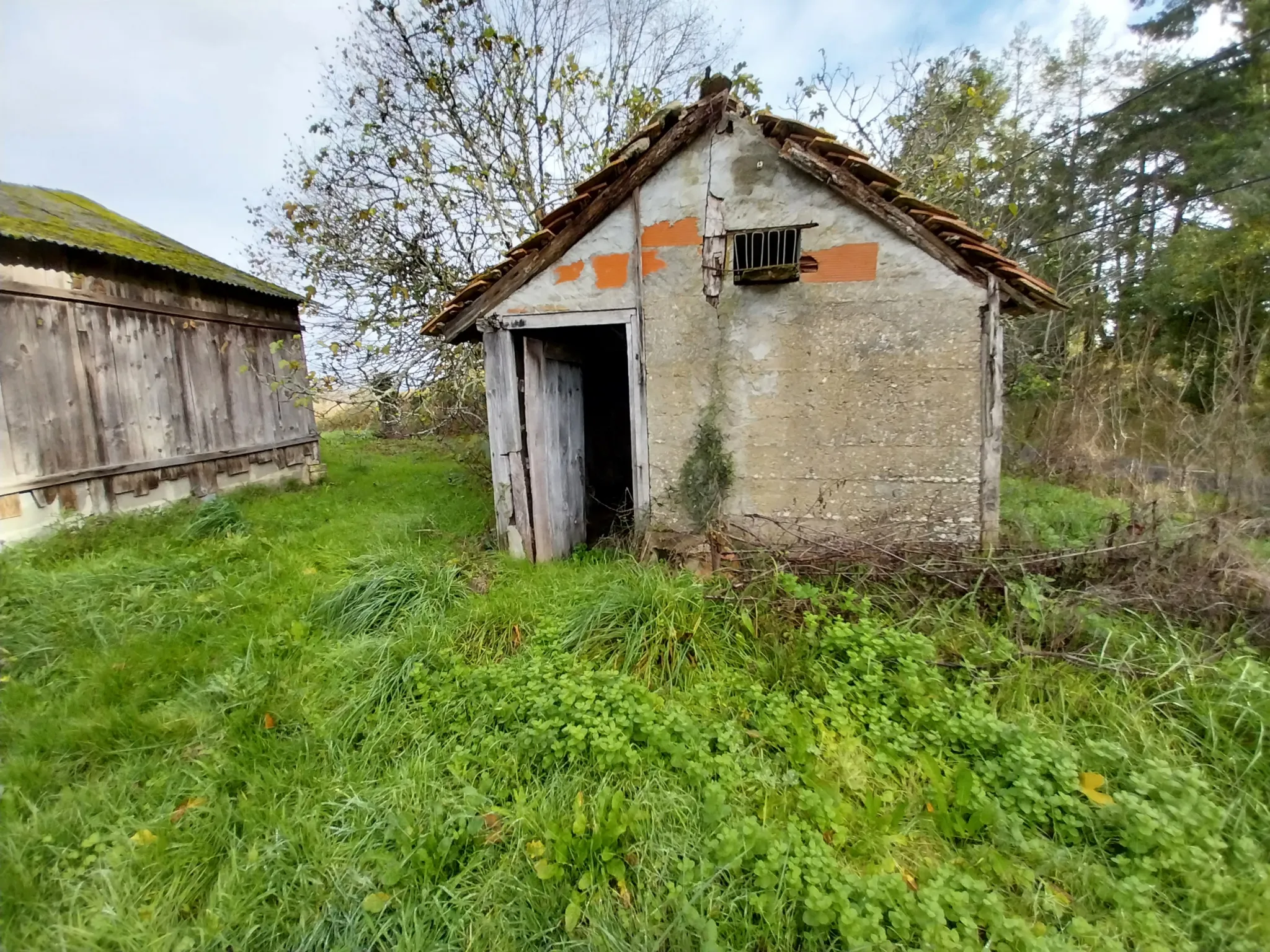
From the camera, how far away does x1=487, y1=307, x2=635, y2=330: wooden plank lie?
16.0 feet

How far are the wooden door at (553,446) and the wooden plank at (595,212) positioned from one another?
55 cm

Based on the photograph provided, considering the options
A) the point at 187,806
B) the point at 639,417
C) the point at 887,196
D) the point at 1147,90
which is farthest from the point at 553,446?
the point at 1147,90

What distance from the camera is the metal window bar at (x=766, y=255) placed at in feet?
14.4

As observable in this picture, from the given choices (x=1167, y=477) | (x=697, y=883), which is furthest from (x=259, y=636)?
(x=1167, y=477)

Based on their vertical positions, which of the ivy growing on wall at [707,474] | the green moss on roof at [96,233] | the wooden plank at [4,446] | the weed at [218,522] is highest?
the green moss on roof at [96,233]

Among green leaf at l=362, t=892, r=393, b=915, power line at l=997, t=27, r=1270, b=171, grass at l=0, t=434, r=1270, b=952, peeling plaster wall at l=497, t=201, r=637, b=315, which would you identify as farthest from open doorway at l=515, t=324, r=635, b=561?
power line at l=997, t=27, r=1270, b=171

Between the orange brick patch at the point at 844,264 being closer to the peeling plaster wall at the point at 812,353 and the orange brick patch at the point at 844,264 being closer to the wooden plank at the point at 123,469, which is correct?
the peeling plaster wall at the point at 812,353

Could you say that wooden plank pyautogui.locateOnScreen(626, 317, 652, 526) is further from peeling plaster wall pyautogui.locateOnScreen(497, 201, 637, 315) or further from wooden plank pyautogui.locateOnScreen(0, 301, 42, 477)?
wooden plank pyautogui.locateOnScreen(0, 301, 42, 477)

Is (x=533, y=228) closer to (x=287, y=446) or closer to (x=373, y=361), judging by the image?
(x=373, y=361)

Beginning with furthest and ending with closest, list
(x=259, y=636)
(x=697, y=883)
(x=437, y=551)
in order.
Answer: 1. (x=437, y=551)
2. (x=259, y=636)
3. (x=697, y=883)

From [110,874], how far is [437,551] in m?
3.38

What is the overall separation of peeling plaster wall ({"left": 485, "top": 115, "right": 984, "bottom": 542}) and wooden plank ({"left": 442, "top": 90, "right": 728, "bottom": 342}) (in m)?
0.10

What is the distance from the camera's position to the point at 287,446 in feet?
31.8

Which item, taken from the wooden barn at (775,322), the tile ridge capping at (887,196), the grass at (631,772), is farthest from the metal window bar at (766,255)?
the grass at (631,772)
